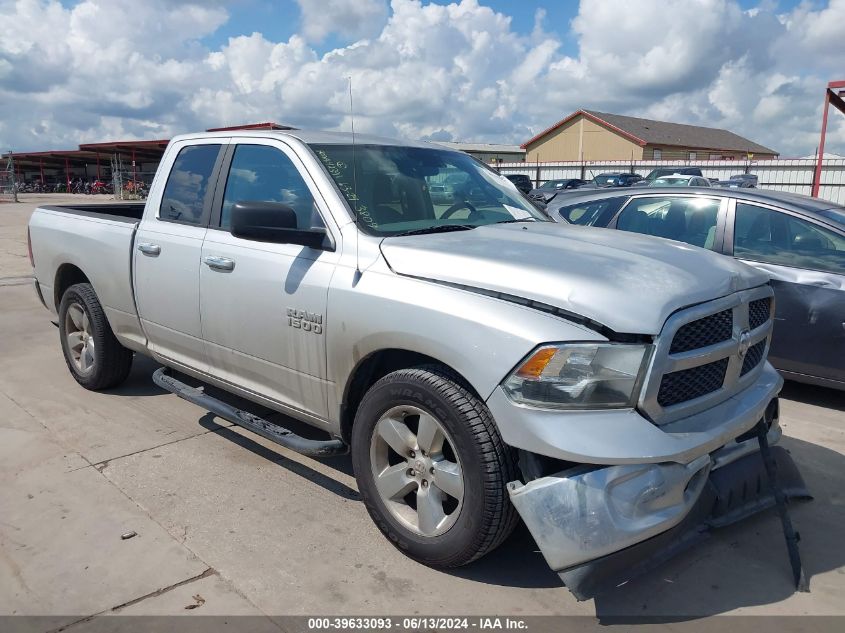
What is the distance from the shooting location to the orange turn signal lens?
2.48m

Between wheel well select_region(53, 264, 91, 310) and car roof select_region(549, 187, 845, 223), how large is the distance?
4.31 meters

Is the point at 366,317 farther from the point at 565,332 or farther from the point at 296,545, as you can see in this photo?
the point at 296,545

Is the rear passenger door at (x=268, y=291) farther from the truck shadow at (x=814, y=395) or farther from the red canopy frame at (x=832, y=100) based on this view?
the red canopy frame at (x=832, y=100)

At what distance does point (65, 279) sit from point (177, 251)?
199cm

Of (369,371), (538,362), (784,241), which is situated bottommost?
(369,371)

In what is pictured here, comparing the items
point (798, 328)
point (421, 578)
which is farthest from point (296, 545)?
point (798, 328)

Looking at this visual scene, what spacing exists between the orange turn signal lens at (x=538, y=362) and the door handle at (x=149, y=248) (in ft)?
9.14

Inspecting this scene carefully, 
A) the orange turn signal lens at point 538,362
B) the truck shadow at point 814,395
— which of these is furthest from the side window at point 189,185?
the truck shadow at point 814,395

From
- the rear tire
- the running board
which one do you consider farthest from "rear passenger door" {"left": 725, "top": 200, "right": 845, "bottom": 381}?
the rear tire

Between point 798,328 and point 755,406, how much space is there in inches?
96.3

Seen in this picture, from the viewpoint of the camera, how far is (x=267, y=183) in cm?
381

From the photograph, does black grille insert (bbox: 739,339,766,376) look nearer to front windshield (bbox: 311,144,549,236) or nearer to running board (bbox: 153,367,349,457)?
front windshield (bbox: 311,144,549,236)

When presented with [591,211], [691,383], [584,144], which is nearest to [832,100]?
[591,211]

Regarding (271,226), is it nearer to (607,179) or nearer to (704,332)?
(704,332)
